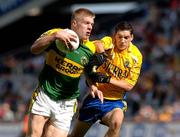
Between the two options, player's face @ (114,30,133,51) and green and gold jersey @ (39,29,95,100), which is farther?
player's face @ (114,30,133,51)

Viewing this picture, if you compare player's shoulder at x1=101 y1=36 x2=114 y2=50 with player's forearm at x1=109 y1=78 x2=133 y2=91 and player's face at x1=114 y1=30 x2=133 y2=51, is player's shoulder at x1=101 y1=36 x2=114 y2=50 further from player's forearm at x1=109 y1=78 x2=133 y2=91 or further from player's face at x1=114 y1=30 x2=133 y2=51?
player's forearm at x1=109 y1=78 x2=133 y2=91

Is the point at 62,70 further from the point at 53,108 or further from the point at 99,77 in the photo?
the point at 99,77

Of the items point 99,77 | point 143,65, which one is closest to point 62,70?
point 99,77

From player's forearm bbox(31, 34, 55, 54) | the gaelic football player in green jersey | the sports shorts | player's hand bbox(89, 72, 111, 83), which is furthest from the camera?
the sports shorts

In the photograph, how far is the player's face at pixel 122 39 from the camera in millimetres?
11852

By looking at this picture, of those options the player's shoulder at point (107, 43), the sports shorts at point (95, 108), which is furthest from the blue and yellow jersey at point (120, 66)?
the sports shorts at point (95, 108)

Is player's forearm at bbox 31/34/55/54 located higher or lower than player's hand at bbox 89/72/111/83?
higher

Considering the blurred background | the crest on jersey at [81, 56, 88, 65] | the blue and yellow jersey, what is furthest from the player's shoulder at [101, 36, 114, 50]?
the blurred background

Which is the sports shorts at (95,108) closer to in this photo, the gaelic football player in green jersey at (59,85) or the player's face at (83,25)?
the gaelic football player in green jersey at (59,85)

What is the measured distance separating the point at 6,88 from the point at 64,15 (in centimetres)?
700

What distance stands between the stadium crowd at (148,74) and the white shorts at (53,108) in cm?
664

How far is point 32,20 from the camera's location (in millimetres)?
30828

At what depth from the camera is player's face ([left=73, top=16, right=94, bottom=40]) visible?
10703 millimetres

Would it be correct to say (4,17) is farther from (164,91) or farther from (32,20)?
(164,91)
